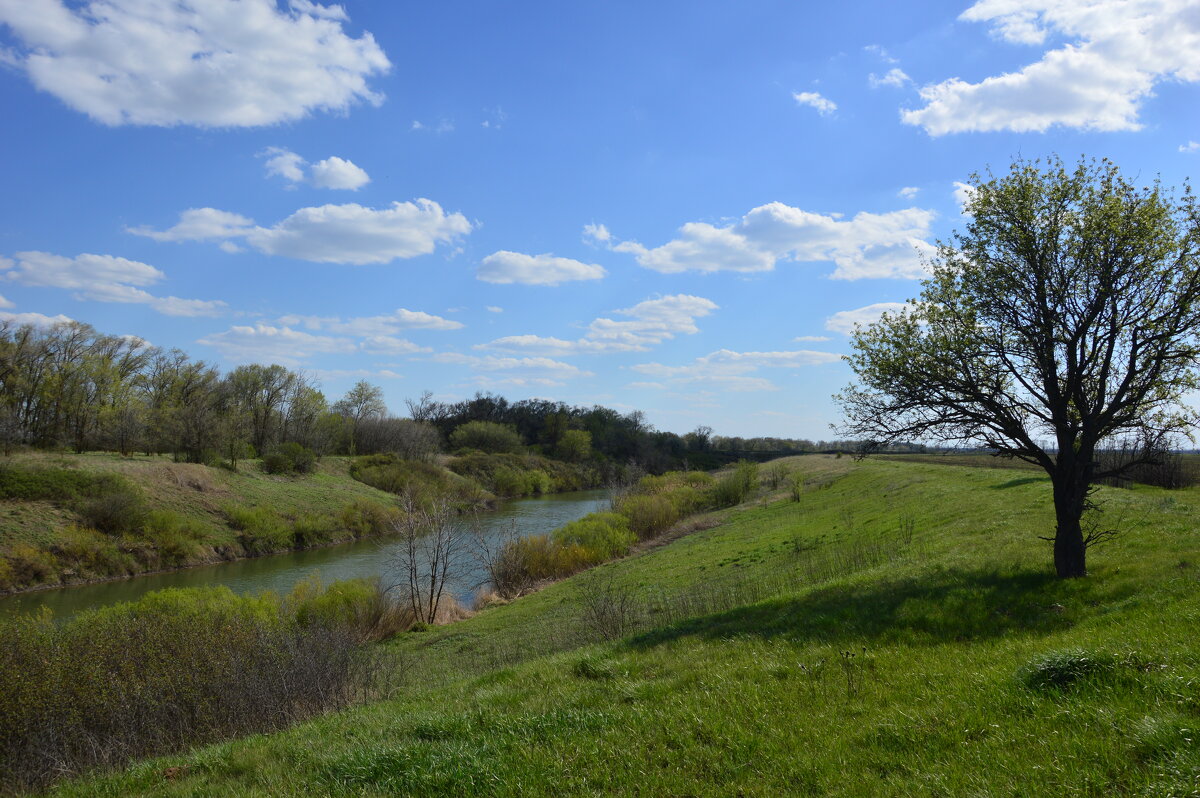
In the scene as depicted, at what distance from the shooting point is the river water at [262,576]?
1183 inches

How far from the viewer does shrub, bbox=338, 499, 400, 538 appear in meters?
52.7

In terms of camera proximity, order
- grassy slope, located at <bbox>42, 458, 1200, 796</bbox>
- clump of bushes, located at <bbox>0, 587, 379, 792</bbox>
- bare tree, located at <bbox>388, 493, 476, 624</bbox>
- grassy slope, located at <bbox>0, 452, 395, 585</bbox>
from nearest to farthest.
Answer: grassy slope, located at <bbox>42, 458, 1200, 796</bbox> < clump of bushes, located at <bbox>0, 587, 379, 792</bbox> < bare tree, located at <bbox>388, 493, 476, 624</bbox> < grassy slope, located at <bbox>0, 452, 395, 585</bbox>

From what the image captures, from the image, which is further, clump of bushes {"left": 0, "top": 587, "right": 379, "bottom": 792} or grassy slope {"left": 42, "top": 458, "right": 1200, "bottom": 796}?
clump of bushes {"left": 0, "top": 587, "right": 379, "bottom": 792}

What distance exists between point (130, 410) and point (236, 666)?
5288cm

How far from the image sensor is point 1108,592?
9.48m

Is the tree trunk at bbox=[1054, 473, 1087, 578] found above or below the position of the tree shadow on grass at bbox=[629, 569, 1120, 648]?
above

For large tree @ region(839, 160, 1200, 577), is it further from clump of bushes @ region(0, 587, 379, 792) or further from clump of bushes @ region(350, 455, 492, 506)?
clump of bushes @ region(350, 455, 492, 506)

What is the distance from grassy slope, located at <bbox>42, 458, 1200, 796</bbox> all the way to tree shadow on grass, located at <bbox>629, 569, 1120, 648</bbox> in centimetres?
5

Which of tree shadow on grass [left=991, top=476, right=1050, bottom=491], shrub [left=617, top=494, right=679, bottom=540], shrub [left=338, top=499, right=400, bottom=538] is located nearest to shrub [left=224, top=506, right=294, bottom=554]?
shrub [left=338, top=499, right=400, bottom=538]

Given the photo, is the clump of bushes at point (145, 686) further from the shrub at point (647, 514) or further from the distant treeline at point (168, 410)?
the shrub at point (647, 514)

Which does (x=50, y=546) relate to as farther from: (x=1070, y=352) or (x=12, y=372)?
(x=1070, y=352)

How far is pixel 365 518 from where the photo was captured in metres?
54.9

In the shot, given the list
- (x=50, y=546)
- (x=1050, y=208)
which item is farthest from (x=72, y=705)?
(x=50, y=546)

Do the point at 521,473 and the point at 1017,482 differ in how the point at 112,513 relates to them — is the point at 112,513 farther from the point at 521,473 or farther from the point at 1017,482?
the point at 521,473
